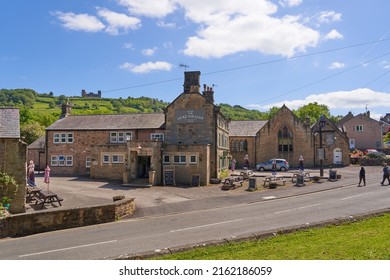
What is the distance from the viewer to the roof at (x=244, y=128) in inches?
2024

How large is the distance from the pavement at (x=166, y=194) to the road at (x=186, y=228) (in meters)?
1.61

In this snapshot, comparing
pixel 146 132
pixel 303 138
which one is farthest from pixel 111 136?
pixel 303 138

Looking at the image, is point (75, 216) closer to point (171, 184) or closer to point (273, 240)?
point (273, 240)

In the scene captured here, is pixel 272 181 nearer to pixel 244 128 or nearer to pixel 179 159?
pixel 179 159

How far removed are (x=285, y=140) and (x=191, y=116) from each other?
19977 mm

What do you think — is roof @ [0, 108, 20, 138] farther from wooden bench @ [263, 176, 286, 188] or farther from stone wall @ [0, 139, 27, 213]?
wooden bench @ [263, 176, 286, 188]

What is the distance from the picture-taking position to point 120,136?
3934 cm

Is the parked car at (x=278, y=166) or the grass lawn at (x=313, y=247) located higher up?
the parked car at (x=278, y=166)

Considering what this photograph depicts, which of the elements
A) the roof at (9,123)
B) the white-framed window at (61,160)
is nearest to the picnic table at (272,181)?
the roof at (9,123)

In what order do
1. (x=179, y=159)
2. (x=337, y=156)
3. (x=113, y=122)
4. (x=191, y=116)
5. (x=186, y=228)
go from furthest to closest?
(x=337, y=156) → (x=113, y=122) → (x=191, y=116) → (x=179, y=159) → (x=186, y=228)

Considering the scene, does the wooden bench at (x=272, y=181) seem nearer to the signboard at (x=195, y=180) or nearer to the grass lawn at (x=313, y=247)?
the signboard at (x=195, y=180)

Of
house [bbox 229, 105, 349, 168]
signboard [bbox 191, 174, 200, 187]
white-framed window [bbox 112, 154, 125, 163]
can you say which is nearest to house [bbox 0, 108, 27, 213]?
white-framed window [bbox 112, 154, 125, 163]

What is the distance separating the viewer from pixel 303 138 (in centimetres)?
4856

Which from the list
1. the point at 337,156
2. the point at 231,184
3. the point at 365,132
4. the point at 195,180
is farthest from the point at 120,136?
the point at 365,132
